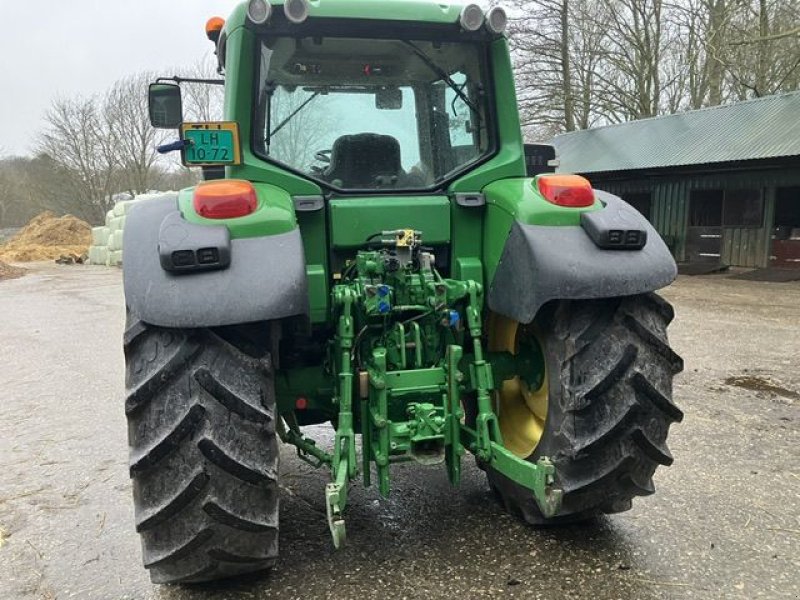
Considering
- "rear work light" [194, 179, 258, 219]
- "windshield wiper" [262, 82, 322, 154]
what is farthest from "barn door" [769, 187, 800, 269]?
"rear work light" [194, 179, 258, 219]

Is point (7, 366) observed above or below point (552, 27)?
below

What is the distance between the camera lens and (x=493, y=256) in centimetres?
290

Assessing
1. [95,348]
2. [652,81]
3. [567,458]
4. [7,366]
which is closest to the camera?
[567,458]

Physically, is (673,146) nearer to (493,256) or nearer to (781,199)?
(781,199)

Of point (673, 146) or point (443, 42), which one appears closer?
point (443, 42)

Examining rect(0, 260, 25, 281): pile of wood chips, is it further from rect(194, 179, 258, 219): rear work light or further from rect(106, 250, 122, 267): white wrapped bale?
rect(194, 179, 258, 219): rear work light

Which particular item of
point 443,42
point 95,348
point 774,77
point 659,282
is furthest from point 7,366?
point 774,77

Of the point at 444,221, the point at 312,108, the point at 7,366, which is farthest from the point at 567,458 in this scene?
the point at 7,366

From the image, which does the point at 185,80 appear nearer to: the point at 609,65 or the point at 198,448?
the point at 198,448

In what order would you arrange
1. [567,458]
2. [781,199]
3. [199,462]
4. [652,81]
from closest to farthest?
1. [199,462]
2. [567,458]
3. [781,199]
4. [652,81]

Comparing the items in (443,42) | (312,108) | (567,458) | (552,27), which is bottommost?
(567,458)

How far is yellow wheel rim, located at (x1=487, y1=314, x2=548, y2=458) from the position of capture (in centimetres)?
298

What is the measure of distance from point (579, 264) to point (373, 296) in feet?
2.63

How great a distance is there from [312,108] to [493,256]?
3.54 ft
